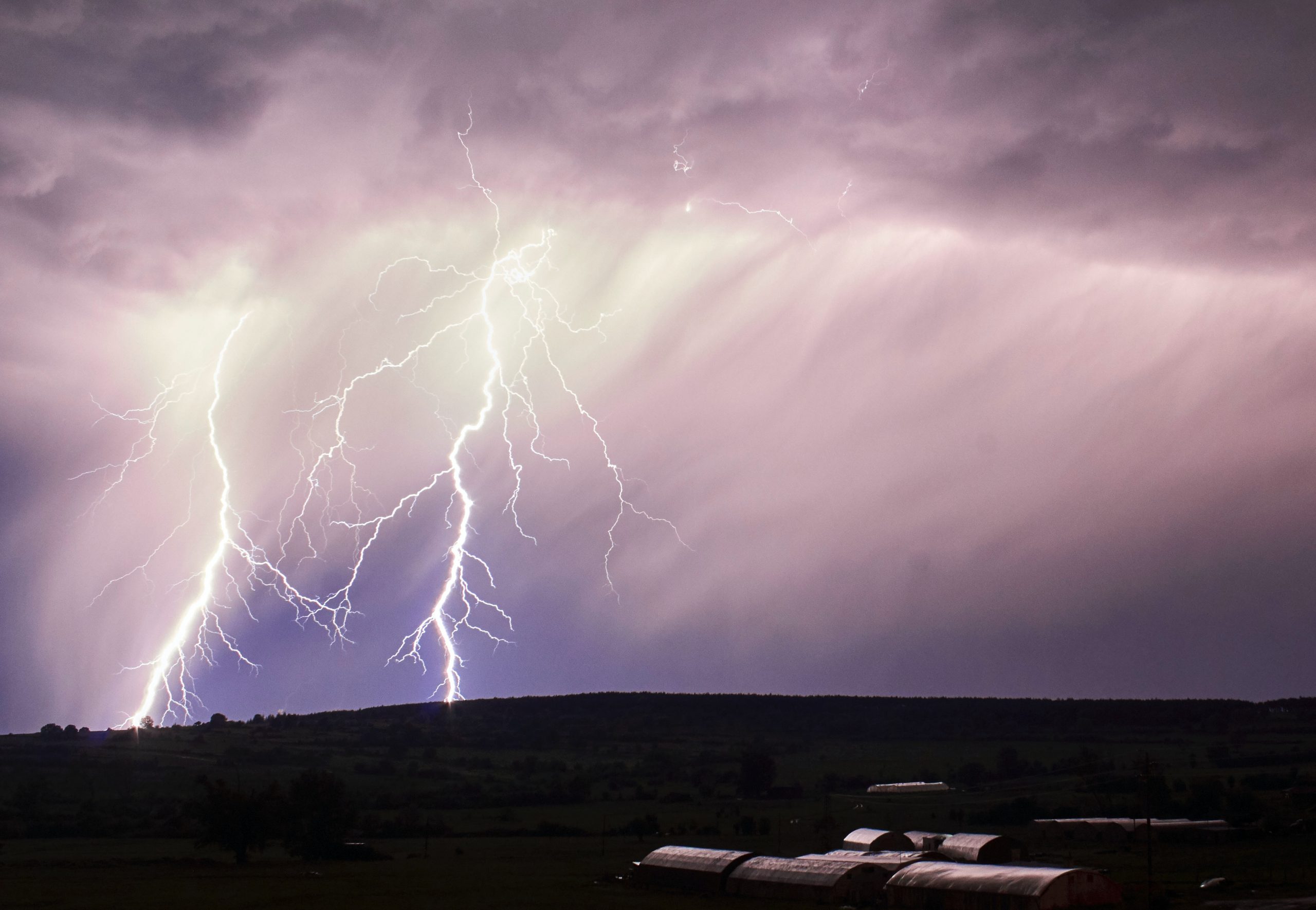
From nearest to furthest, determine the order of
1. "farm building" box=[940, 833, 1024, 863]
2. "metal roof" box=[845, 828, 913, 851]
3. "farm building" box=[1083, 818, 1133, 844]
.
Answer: "farm building" box=[940, 833, 1024, 863] → "metal roof" box=[845, 828, 913, 851] → "farm building" box=[1083, 818, 1133, 844]

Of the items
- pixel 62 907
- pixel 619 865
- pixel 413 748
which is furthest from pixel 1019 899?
pixel 413 748

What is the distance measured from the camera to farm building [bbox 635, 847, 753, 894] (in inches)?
1709

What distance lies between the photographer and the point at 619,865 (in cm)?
5116

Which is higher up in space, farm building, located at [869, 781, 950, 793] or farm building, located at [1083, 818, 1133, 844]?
farm building, located at [869, 781, 950, 793]

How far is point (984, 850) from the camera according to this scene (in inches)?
1930

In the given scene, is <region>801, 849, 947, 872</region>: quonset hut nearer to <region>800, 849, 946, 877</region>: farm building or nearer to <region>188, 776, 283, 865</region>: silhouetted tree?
<region>800, 849, 946, 877</region>: farm building

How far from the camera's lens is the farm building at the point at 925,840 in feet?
174

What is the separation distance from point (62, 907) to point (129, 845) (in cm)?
2967

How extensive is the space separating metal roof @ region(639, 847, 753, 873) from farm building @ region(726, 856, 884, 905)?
791mm

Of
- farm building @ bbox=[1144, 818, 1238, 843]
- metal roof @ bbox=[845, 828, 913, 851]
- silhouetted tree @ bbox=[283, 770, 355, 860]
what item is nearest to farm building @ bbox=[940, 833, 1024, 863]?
metal roof @ bbox=[845, 828, 913, 851]

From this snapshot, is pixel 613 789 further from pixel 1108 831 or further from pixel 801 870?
pixel 801 870

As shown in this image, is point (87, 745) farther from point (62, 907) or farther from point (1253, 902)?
point (1253, 902)

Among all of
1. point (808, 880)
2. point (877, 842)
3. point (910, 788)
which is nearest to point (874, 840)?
point (877, 842)

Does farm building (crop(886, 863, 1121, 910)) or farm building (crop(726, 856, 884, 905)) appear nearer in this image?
farm building (crop(886, 863, 1121, 910))
